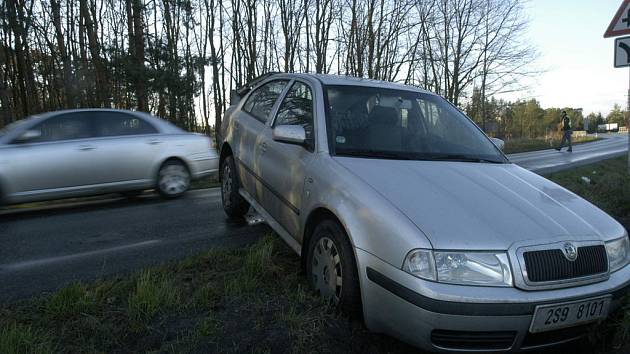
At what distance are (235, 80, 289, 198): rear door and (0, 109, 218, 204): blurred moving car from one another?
2.60m

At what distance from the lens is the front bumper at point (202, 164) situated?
7.76 metres

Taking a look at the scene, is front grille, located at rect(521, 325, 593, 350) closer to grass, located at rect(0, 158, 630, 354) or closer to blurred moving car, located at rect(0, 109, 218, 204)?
grass, located at rect(0, 158, 630, 354)

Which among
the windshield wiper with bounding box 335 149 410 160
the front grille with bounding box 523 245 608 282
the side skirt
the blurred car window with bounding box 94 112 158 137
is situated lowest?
the side skirt

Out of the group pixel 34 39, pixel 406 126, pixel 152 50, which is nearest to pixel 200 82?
pixel 152 50

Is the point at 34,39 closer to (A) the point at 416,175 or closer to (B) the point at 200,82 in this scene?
(B) the point at 200,82

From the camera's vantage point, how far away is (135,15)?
18172mm

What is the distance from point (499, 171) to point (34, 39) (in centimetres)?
2863

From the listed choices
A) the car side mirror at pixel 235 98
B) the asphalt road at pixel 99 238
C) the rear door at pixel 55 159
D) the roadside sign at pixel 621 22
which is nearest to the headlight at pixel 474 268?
the asphalt road at pixel 99 238

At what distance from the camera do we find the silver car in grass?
2.25m

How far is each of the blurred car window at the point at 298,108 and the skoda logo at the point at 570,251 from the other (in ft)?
6.26

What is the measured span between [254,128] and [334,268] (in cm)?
228

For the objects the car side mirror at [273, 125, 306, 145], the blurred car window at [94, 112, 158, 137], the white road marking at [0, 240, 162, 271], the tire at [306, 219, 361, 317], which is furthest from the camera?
the blurred car window at [94, 112, 158, 137]

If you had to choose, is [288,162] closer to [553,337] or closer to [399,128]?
[399,128]

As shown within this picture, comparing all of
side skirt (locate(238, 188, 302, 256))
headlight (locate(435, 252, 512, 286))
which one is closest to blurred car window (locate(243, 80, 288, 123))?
side skirt (locate(238, 188, 302, 256))
